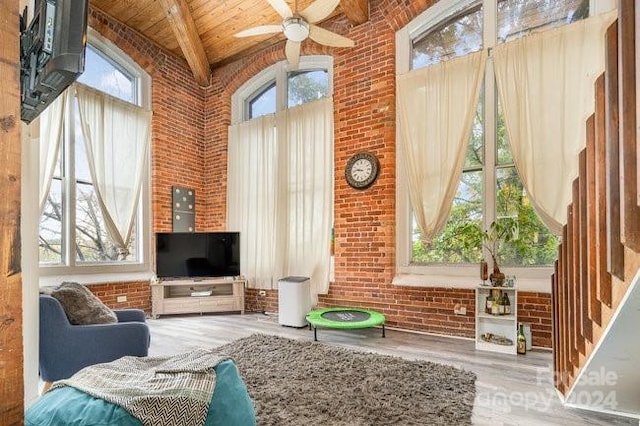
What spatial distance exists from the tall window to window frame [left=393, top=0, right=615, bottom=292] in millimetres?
12

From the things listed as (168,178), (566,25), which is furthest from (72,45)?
(168,178)

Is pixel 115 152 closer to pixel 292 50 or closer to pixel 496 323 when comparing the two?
pixel 292 50

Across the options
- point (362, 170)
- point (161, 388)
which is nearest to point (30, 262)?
point (161, 388)

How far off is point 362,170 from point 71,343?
141 inches

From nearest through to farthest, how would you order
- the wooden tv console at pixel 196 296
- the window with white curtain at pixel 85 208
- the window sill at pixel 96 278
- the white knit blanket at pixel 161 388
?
the white knit blanket at pixel 161 388 < the window sill at pixel 96 278 < the window with white curtain at pixel 85 208 < the wooden tv console at pixel 196 296

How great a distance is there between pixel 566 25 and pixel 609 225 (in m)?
3.32

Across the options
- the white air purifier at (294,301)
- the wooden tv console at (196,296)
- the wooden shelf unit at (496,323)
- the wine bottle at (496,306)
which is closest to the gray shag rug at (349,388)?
the wooden shelf unit at (496,323)

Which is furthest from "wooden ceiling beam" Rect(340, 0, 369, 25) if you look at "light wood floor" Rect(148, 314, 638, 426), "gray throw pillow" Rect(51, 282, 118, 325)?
"gray throw pillow" Rect(51, 282, 118, 325)

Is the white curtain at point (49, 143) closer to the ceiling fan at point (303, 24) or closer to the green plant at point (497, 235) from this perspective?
the ceiling fan at point (303, 24)

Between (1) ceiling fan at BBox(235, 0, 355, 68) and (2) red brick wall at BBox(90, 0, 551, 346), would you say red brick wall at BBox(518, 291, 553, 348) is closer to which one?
(2) red brick wall at BBox(90, 0, 551, 346)

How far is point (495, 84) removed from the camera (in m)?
4.13

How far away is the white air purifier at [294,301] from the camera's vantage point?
4688mm

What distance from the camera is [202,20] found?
5.52 metres

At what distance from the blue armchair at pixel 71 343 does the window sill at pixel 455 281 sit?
2996mm
